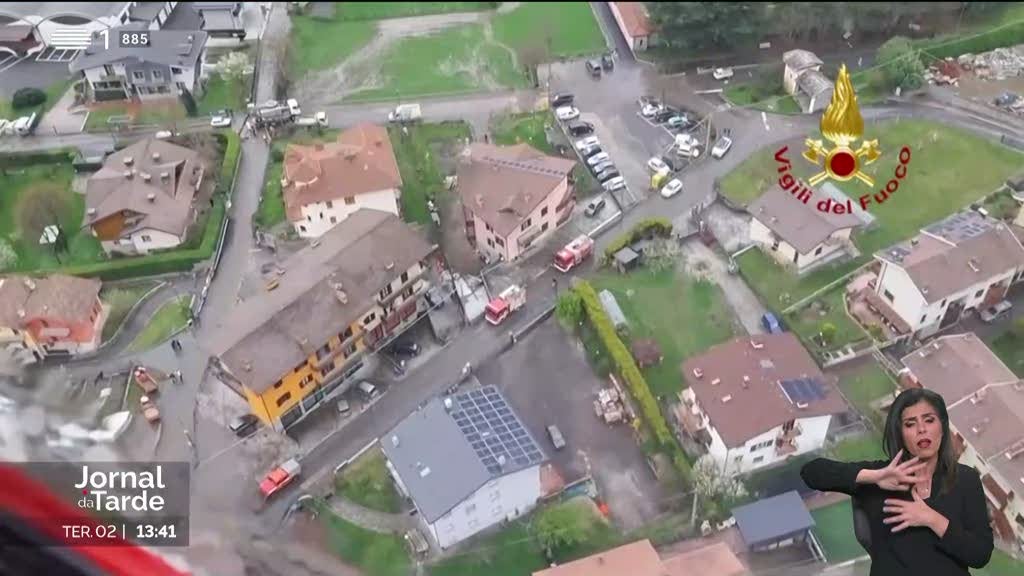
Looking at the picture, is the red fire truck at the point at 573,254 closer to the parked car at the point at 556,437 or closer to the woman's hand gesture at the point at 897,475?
the parked car at the point at 556,437

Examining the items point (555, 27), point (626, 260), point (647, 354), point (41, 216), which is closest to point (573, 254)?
point (626, 260)

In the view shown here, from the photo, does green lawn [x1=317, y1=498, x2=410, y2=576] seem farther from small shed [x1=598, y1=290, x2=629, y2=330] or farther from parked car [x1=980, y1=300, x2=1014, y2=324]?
parked car [x1=980, y1=300, x2=1014, y2=324]

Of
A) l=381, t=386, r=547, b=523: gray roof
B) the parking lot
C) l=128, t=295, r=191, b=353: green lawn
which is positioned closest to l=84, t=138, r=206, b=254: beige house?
l=128, t=295, r=191, b=353: green lawn

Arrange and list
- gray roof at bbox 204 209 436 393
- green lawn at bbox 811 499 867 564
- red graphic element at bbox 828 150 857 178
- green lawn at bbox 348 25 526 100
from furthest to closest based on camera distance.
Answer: green lawn at bbox 348 25 526 100 → red graphic element at bbox 828 150 857 178 → gray roof at bbox 204 209 436 393 → green lawn at bbox 811 499 867 564

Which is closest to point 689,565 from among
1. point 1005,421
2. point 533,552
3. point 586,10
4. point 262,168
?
point 533,552

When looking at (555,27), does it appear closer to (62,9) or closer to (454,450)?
(62,9)

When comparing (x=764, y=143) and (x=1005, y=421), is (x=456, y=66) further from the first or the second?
(x=1005, y=421)
